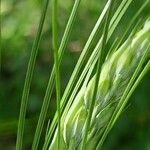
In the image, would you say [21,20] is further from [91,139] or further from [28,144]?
[91,139]

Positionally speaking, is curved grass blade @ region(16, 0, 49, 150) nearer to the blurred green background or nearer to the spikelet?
the spikelet

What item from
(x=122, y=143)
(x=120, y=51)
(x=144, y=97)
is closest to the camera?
(x=120, y=51)

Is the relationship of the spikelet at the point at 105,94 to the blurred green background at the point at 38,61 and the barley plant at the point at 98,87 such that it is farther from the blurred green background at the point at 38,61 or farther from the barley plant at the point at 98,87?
the blurred green background at the point at 38,61

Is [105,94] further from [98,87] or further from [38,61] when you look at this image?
[38,61]

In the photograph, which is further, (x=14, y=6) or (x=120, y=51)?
(x=14, y=6)

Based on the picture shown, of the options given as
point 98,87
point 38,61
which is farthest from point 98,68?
point 38,61

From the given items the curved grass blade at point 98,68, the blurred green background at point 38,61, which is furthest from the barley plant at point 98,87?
the blurred green background at point 38,61

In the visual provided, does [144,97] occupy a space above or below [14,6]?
below

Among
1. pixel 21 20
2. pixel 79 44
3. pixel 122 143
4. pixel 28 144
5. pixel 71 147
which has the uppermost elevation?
pixel 21 20

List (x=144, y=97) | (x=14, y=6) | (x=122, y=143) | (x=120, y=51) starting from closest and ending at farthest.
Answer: (x=120, y=51)
(x=144, y=97)
(x=122, y=143)
(x=14, y=6)

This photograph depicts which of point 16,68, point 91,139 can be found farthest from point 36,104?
point 91,139
